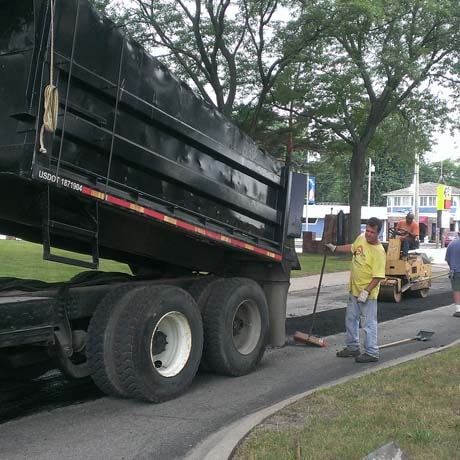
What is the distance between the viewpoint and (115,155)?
191 inches

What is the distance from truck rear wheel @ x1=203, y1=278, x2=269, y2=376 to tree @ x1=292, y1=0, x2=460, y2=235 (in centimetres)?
1092

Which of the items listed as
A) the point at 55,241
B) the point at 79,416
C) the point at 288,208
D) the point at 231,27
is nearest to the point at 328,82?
the point at 231,27

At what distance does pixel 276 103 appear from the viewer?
848 inches

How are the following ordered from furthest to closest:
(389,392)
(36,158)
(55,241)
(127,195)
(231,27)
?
(231,27) < (55,241) < (389,392) < (127,195) < (36,158)

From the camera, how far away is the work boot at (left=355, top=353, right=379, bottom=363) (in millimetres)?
7109

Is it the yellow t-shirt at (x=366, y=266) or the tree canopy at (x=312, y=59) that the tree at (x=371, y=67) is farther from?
the yellow t-shirt at (x=366, y=266)

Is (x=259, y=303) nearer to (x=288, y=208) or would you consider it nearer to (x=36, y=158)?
(x=288, y=208)

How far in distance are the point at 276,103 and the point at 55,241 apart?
16.6 m

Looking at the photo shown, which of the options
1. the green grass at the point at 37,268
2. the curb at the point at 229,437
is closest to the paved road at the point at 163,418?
the curb at the point at 229,437

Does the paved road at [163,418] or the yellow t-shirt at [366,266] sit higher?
the yellow t-shirt at [366,266]

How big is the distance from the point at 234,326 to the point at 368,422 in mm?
2366

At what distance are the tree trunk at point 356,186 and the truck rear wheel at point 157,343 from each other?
19707 millimetres

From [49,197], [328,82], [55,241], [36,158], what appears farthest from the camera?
[328,82]

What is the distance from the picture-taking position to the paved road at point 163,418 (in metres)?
4.20
